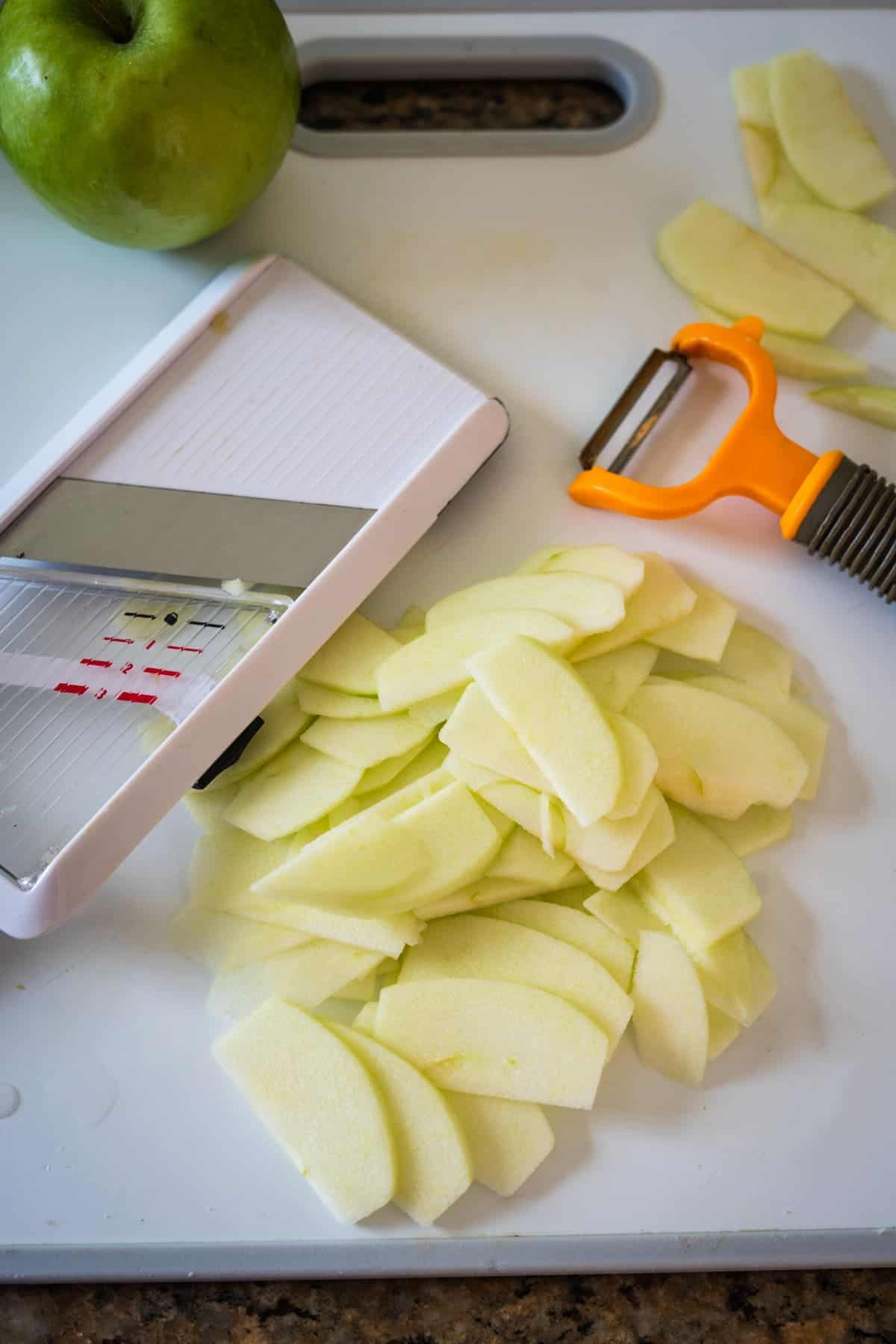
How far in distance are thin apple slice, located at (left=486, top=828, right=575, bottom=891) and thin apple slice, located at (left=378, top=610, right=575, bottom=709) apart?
0.43ft

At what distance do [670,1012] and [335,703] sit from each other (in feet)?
1.14

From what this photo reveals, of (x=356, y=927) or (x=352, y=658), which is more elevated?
(x=352, y=658)

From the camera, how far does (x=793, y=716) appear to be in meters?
0.93

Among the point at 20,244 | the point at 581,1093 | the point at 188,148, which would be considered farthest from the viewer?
the point at 20,244

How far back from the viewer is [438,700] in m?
0.91

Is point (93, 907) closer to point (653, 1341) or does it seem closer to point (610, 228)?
point (653, 1341)

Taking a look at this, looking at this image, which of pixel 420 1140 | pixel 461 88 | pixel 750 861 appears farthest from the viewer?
pixel 461 88

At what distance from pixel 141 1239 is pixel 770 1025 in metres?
0.48

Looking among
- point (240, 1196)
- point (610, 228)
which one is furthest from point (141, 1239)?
point (610, 228)

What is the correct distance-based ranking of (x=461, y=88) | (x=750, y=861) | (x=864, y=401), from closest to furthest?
1. (x=750, y=861)
2. (x=864, y=401)
3. (x=461, y=88)

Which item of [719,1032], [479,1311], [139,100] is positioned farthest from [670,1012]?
[139,100]

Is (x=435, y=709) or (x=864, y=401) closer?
(x=435, y=709)

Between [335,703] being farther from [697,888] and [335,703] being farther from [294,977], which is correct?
[697,888]

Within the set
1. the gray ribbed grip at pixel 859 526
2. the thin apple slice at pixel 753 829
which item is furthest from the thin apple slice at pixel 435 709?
the gray ribbed grip at pixel 859 526
